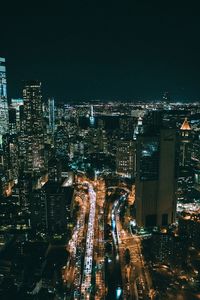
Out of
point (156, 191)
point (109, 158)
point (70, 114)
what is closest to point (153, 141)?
point (156, 191)

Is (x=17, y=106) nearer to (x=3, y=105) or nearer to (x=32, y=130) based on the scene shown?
(x=3, y=105)

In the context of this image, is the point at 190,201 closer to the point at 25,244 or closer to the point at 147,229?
the point at 147,229

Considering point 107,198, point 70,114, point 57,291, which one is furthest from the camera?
point 70,114

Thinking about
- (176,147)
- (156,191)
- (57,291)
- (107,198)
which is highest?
(176,147)

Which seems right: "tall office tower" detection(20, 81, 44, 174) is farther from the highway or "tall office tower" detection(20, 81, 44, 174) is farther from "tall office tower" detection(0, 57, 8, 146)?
the highway

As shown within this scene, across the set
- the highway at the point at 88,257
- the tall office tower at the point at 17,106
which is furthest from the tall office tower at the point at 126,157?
the tall office tower at the point at 17,106

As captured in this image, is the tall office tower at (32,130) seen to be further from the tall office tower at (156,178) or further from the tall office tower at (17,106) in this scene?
the tall office tower at (156,178)

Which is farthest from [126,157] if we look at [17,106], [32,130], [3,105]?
[17,106]
